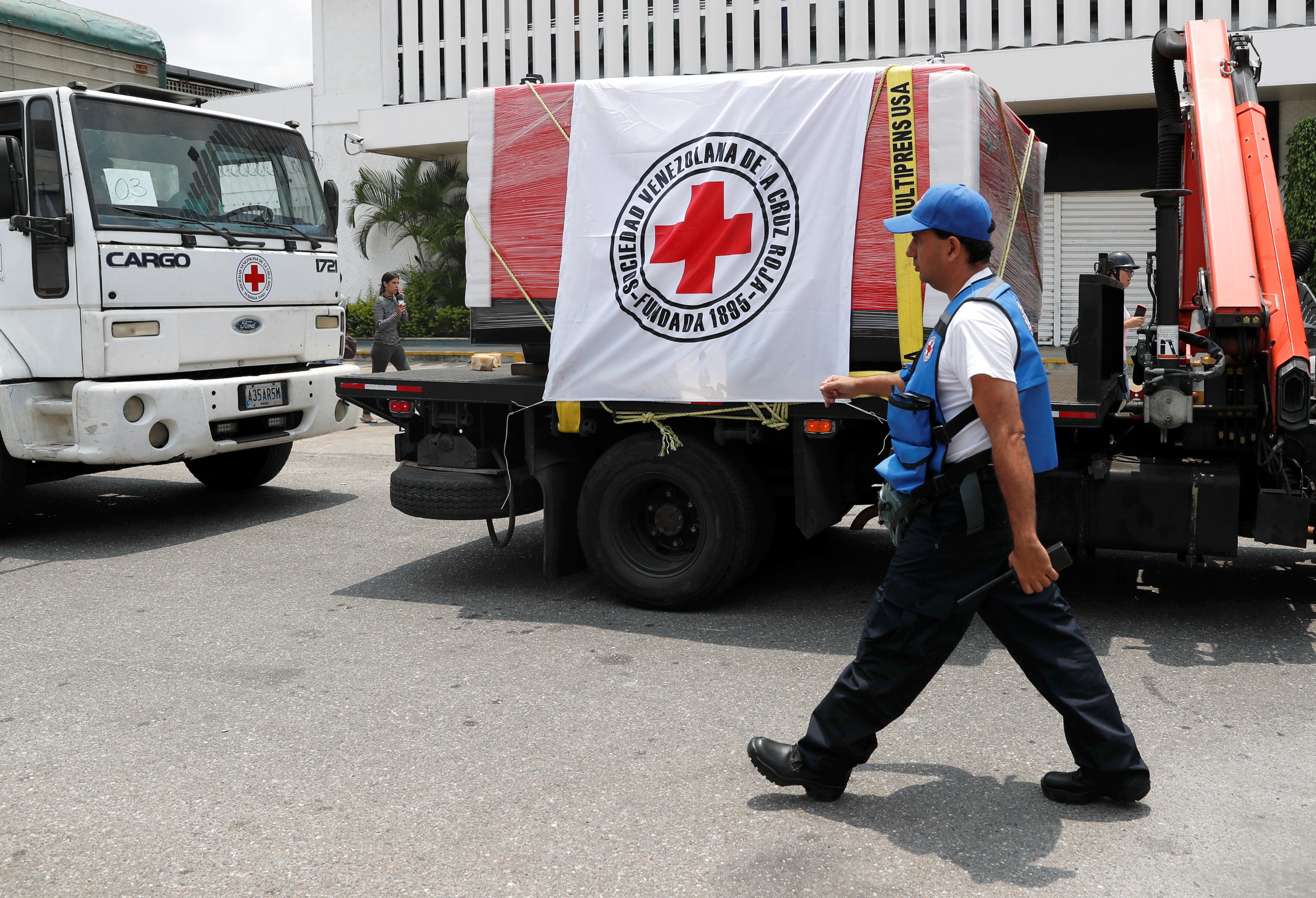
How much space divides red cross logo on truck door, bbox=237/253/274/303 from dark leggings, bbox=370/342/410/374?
521cm

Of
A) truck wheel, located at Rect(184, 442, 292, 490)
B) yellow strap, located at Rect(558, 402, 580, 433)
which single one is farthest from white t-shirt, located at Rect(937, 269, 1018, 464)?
truck wheel, located at Rect(184, 442, 292, 490)

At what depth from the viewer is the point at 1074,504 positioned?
554 centimetres

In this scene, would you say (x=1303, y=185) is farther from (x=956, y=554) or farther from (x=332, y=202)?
(x=956, y=554)

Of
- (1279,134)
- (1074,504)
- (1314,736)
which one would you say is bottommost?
(1314,736)

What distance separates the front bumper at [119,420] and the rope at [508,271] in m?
1.32

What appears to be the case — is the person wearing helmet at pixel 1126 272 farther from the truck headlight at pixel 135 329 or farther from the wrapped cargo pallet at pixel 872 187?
the truck headlight at pixel 135 329

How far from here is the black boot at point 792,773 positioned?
3717 mm

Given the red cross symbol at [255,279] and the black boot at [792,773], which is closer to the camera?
the black boot at [792,773]

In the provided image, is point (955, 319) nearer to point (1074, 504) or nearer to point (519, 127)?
point (1074, 504)

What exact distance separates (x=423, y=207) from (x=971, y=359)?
92.4 ft

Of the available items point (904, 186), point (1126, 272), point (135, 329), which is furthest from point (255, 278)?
point (1126, 272)

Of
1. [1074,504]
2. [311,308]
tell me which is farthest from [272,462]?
[1074,504]

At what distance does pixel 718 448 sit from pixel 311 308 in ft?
13.6

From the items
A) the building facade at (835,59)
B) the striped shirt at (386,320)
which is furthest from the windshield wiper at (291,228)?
the building facade at (835,59)
